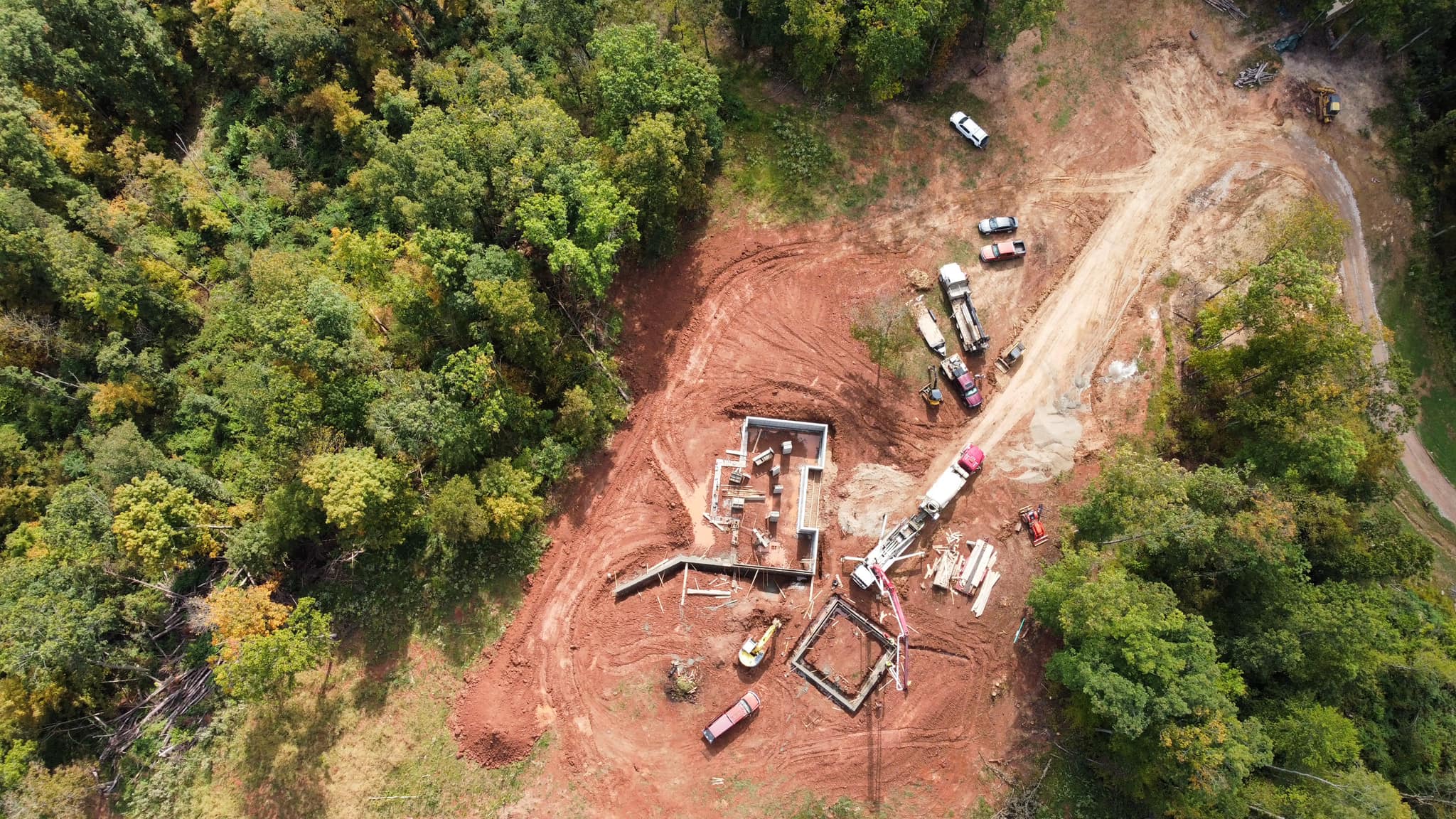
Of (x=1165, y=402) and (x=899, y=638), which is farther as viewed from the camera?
(x=1165, y=402)

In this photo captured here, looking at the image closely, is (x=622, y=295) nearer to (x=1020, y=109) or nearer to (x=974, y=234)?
(x=974, y=234)

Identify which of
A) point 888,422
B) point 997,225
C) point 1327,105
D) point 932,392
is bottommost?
point 888,422

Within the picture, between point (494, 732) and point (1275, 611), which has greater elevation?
point (1275, 611)

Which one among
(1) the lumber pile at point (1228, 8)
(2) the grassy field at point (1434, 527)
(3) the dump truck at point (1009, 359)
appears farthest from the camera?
(1) the lumber pile at point (1228, 8)

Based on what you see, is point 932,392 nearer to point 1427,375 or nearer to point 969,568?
point 969,568

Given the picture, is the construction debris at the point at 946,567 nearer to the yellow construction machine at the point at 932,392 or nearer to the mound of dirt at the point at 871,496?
the mound of dirt at the point at 871,496

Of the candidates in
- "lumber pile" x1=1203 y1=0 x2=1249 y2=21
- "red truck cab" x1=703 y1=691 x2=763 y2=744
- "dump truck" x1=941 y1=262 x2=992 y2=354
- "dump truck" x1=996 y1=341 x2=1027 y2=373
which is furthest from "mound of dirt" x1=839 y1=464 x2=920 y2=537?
"lumber pile" x1=1203 y1=0 x2=1249 y2=21

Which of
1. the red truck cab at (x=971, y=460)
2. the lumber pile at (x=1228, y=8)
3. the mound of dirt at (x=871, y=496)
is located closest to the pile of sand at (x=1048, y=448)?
the red truck cab at (x=971, y=460)

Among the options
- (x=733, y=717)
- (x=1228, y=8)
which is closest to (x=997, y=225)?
(x=1228, y=8)

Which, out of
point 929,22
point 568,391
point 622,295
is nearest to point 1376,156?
point 929,22
